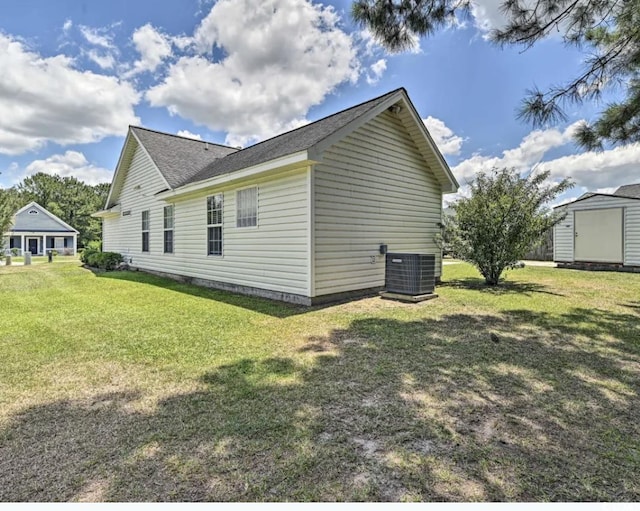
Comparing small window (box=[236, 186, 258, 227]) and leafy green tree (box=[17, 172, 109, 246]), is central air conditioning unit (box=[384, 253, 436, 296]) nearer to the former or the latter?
small window (box=[236, 186, 258, 227])

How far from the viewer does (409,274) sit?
23.8 feet

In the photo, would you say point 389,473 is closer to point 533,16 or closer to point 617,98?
point 533,16

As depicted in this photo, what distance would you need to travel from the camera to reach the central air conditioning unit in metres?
7.20

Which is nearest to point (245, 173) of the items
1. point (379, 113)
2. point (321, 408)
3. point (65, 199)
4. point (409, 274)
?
point (379, 113)

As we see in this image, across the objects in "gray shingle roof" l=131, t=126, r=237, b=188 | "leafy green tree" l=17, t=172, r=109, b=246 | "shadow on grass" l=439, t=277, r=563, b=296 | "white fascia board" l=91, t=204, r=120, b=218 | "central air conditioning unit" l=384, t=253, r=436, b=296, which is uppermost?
"leafy green tree" l=17, t=172, r=109, b=246

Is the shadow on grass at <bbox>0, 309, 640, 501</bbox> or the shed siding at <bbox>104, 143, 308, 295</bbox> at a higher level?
the shed siding at <bbox>104, 143, 308, 295</bbox>

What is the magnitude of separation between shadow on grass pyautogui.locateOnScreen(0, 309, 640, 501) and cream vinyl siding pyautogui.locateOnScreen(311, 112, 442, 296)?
3404 millimetres

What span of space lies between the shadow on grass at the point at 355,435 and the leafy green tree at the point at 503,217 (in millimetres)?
5361

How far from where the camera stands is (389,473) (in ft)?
6.41

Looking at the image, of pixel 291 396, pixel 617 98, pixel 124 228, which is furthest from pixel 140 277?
pixel 617 98

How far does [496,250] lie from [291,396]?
7901 mm

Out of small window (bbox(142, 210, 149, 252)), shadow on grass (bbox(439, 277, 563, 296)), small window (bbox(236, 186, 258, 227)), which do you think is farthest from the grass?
small window (bbox(142, 210, 149, 252))

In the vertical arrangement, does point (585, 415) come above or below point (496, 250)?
below

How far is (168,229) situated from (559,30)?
37.0 feet
